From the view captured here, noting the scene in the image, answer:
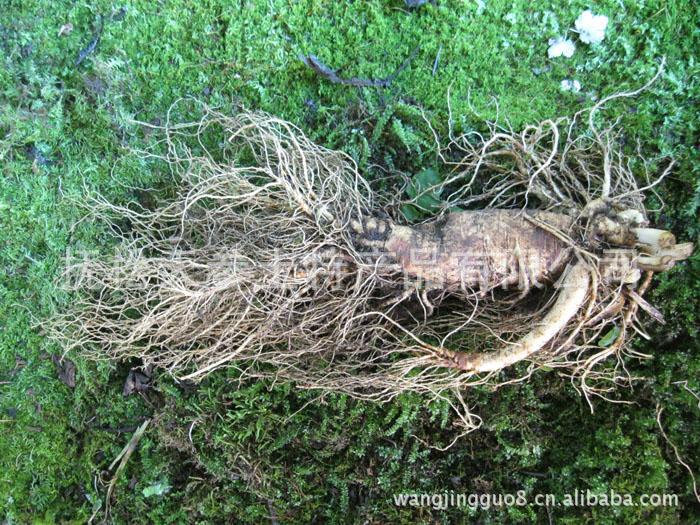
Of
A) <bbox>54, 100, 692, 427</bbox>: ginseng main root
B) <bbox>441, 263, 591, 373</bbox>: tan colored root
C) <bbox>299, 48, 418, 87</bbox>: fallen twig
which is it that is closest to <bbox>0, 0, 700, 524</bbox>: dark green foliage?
<bbox>299, 48, 418, 87</bbox>: fallen twig

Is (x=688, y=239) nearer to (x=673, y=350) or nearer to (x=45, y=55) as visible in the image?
(x=673, y=350)

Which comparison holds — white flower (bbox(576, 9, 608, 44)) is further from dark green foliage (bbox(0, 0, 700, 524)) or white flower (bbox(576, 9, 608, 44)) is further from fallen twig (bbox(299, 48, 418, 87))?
fallen twig (bbox(299, 48, 418, 87))

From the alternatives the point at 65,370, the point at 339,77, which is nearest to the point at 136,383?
the point at 65,370

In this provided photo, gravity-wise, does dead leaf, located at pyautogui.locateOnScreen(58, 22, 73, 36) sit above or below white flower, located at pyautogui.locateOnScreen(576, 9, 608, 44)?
below

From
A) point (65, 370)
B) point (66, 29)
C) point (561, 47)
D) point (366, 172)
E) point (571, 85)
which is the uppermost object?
point (561, 47)

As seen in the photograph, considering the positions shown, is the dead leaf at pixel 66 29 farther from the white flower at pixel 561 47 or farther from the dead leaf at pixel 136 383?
the white flower at pixel 561 47

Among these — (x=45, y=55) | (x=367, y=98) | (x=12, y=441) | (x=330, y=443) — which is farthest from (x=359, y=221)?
(x=12, y=441)

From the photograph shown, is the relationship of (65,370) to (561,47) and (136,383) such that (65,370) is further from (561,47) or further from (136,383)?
(561,47)
